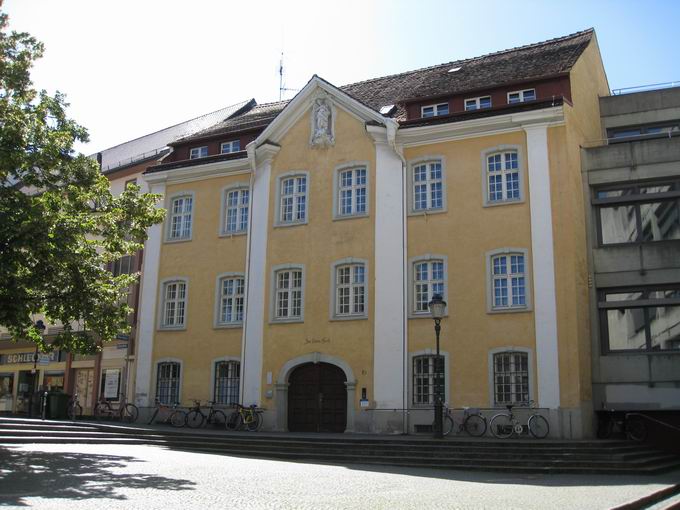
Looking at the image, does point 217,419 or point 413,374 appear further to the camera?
point 217,419

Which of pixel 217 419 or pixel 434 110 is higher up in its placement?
pixel 434 110

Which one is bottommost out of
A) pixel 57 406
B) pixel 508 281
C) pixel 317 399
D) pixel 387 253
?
pixel 57 406

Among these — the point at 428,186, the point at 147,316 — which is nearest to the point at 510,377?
the point at 428,186

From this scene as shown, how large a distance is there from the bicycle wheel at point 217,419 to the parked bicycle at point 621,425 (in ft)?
39.8

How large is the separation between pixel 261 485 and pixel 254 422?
41.0 feet

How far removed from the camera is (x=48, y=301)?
58.4 ft

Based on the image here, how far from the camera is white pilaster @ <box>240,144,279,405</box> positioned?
26.0 m

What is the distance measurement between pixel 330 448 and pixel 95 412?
549 inches

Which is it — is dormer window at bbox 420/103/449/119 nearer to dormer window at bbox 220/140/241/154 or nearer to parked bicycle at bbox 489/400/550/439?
dormer window at bbox 220/140/241/154

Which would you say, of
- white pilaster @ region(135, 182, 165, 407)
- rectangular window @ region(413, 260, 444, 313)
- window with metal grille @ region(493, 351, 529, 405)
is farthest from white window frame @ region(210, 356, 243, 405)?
window with metal grille @ region(493, 351, 529, 405)

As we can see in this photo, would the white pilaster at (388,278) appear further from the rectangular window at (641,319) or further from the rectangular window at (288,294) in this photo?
the rectangular window at (641,319)

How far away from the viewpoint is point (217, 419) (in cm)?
2591

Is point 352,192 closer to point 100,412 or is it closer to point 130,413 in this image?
point 130,413

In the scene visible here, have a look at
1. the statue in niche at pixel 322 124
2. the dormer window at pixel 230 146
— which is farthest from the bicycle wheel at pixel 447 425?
the dormer window at pixel 230 146
